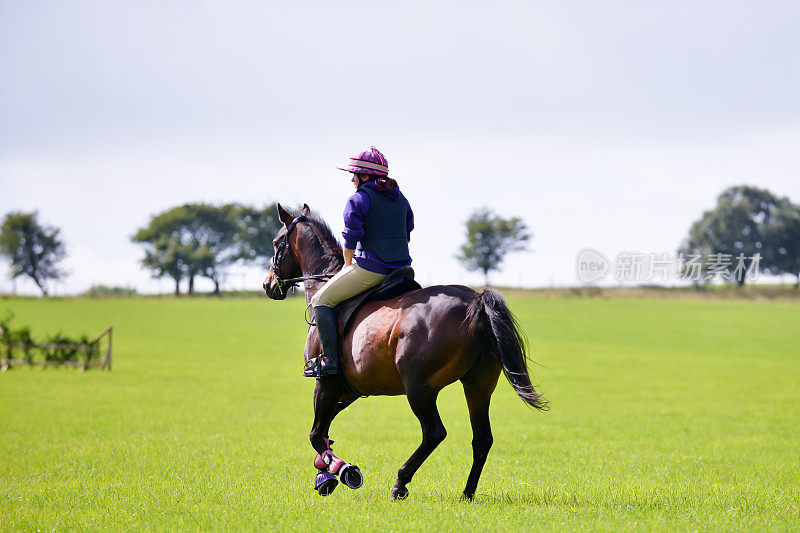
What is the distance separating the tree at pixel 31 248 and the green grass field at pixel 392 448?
248ft

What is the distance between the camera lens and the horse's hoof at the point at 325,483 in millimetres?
7930

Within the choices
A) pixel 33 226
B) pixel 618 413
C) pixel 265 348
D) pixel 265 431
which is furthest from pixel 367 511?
pixel 33 226

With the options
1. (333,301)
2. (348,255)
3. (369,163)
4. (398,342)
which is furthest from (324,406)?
(369,163)

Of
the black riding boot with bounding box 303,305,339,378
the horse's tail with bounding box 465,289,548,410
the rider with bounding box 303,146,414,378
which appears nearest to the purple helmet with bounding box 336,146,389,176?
the rider with bounding box 303,146,414,378

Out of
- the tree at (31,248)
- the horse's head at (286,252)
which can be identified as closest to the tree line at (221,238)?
the tree at (31,248)

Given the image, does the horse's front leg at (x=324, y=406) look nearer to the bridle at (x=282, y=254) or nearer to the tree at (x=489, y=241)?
the bridle at (x=282, y=254)

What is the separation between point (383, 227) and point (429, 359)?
1518 millimetres

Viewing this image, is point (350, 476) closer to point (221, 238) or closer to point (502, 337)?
point (502, 337)

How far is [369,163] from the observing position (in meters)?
7.94

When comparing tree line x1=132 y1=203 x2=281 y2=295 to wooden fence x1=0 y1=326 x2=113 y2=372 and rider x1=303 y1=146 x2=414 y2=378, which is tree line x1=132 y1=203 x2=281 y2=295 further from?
rider x1=303 y1=146 x2=414 y2=378

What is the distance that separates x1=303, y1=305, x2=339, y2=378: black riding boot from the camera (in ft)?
26.1

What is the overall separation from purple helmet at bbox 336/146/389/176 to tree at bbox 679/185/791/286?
100965 millimetres

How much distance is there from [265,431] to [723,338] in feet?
129

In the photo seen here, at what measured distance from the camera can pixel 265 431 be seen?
52.2 feet
